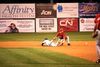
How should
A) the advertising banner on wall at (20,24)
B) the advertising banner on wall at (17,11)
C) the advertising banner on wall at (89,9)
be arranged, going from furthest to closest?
1. the advertising banner on wall at (89,9)
2. the advertising banner on wall at (17,11)
3. the advertising banner on wall at (20,24)

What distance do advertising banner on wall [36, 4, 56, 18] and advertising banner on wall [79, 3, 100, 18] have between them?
2.64 metres

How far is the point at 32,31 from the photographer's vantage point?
36.9 meters

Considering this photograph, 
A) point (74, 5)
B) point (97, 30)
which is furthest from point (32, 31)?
point (97, 30)

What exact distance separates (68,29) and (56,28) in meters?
1.25

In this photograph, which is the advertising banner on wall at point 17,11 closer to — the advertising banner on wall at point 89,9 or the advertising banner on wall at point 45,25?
the advertising banner on wall at point 45,25

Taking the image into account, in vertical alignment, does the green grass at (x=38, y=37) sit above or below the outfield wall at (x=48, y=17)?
below

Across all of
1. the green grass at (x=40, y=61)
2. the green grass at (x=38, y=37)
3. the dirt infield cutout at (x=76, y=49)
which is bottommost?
the dirt infield cutout at (x=76, y=49)

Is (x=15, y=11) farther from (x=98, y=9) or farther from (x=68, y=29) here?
(x=98, y=9)

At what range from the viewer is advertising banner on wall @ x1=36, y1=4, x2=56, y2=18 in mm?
37188

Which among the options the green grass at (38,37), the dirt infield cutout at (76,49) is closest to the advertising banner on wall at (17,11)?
the green grass at (38,37)

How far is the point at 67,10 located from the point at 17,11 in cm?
467

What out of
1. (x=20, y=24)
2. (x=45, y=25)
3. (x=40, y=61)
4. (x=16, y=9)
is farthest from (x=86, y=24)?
(x=40, y=61)

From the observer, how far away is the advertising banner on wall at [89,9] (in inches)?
1478

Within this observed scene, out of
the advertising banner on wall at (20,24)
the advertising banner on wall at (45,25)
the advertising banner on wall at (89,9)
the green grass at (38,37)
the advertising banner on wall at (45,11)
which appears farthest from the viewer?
the advertising banner on wall at (89,9)
